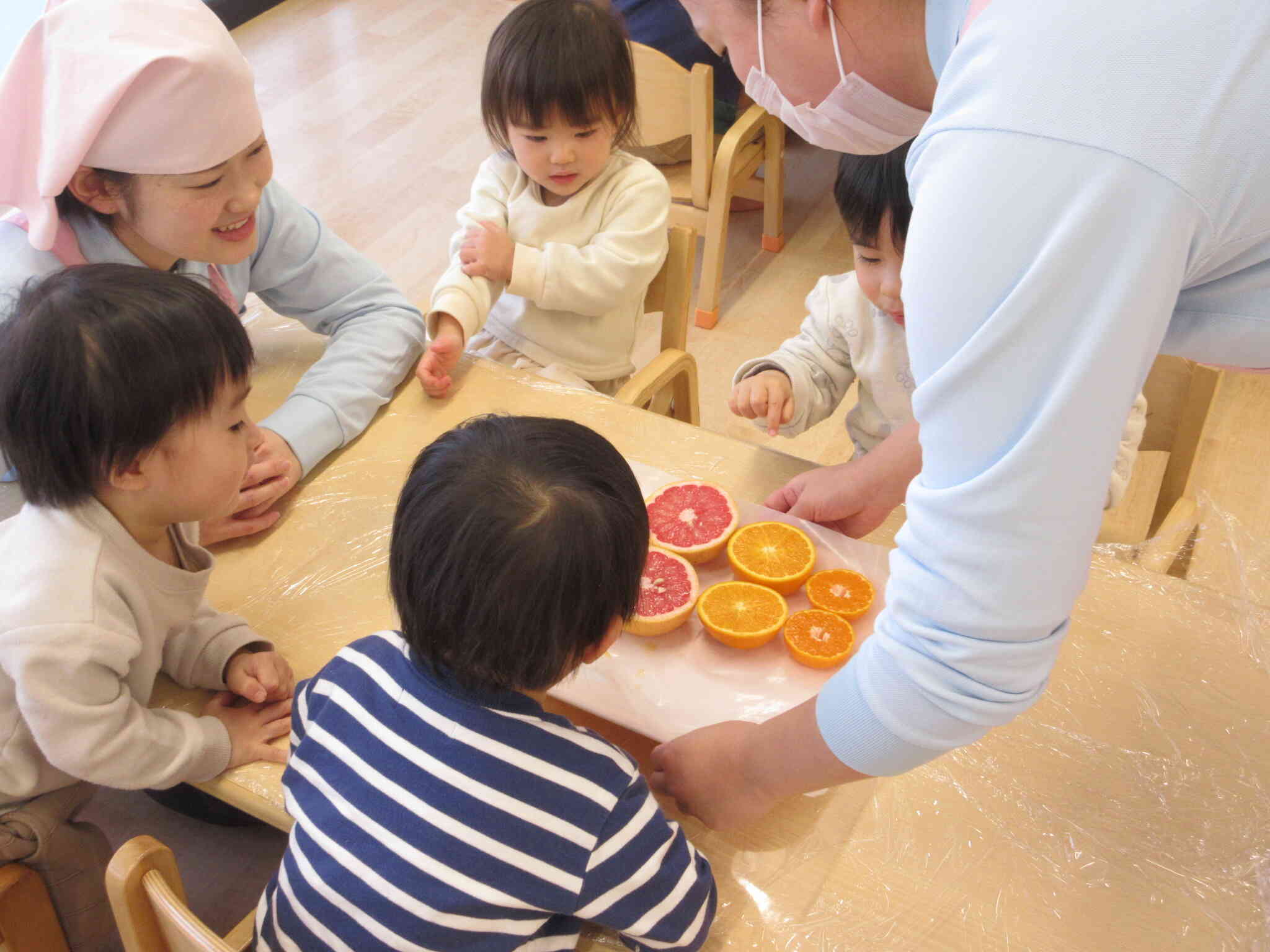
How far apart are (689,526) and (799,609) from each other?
0.53 feet

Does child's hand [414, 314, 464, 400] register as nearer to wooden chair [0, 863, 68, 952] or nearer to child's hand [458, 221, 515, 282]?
child's hand [458, 221, 515, 282]

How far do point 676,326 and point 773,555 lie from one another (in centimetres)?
75

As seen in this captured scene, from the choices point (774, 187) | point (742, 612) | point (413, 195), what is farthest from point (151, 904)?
point (413, 195)

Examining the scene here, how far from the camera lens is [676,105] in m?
2.74

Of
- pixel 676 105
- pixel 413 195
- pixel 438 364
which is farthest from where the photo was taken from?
pixel 413 195

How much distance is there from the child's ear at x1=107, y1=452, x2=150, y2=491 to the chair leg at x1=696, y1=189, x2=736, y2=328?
207 centimetres

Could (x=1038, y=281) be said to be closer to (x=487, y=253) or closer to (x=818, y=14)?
(x=818, y=14)

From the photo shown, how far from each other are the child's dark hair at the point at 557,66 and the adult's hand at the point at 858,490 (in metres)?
0.79

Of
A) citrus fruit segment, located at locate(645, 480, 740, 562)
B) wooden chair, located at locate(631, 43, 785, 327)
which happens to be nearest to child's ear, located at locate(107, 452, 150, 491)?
citrus fruit segment, located at locate(645, 480, 740, 562)

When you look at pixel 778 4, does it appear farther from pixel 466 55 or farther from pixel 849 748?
pixel 466 55

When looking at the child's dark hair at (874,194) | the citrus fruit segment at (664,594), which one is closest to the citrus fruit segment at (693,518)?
the citrus fruit segment at (664,594)

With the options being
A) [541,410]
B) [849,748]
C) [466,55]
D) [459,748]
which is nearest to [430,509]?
[459,748]

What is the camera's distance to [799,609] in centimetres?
117

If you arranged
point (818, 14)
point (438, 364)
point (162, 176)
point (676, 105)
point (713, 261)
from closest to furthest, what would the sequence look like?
point (818, 14), point (162, 176), point (438, 364), point (676, 105), point (713, 261)
